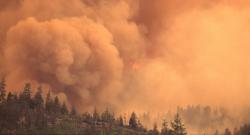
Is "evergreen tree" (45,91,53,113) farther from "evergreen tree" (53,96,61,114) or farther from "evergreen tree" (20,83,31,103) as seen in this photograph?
"evergreen tree" (20,83,31,103)

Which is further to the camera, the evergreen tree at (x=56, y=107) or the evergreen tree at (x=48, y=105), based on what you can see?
the evergreen tree at (x=56, y=107)

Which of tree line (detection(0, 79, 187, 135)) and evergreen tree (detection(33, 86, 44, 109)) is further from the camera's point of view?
evergreen tree (detection(33, 86, 44, 109))

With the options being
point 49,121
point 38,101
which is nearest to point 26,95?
point 38,101

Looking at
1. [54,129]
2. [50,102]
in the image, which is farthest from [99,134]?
[50,102]

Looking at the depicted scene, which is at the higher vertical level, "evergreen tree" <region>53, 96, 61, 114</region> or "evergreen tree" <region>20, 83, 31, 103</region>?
"evergreen tree" <region>20, 83, 31, 103</region>

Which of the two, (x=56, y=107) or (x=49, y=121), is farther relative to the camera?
(x=56, y=107)

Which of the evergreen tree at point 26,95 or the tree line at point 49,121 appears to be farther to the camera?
the evergreen tree at point 26,95

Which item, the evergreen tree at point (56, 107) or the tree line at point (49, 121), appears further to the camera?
the evergreen tree at point (56, 107)

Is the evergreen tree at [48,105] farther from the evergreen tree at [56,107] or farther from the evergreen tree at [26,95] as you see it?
the evergreen tree at [26,95]

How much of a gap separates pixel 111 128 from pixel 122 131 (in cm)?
718

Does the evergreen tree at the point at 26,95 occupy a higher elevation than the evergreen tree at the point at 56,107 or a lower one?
higher

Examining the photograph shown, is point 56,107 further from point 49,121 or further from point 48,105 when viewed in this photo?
point 49,121

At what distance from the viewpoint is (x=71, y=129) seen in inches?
5925

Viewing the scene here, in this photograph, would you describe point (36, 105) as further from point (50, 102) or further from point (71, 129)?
point (71, 129)
